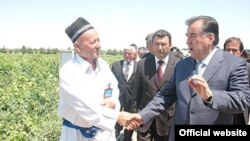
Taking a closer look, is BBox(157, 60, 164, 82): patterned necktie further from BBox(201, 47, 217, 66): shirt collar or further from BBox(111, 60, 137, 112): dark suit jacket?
BBox(111, 60, 137, 112): dark suit jacket

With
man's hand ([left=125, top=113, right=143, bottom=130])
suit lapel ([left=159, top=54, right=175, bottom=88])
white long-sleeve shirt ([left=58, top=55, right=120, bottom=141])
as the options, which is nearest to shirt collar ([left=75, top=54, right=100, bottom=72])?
white long-sleeve shirt ([left=58, top=55, right=120, bottom=141])

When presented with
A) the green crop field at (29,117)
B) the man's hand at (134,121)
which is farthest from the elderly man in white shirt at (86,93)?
the green crop field at (29,117)

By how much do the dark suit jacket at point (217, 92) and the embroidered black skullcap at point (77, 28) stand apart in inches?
41.5

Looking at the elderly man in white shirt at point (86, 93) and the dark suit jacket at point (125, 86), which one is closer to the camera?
the elderly man in white shirt at point (86, 93)

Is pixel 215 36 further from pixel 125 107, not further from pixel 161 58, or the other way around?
pixel 125 107

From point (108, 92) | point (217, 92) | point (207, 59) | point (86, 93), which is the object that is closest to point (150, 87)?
point (108, 92)

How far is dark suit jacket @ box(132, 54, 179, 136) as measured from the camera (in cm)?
555

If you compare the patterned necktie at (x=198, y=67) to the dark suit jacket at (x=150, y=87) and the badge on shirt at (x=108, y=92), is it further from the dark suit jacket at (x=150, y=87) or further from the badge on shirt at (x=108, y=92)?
the dark suit jacket at (x=150, y=87)

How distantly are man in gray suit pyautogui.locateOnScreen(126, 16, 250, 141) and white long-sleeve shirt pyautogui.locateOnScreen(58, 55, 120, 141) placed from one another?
2.35ft

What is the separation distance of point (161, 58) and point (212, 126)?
2427 millimetres

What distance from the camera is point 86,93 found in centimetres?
350

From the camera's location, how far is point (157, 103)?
4098 millimetres

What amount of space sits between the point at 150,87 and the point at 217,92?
2.48m

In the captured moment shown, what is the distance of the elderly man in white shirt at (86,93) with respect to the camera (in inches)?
136
